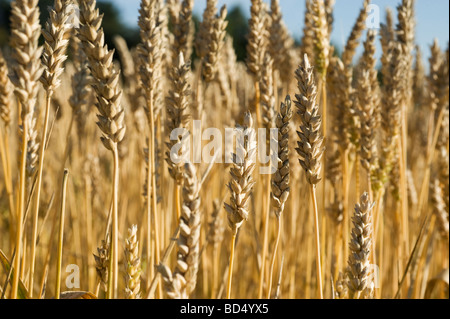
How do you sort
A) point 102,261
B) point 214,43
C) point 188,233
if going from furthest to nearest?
point 214,43 < point 102,261 < point 188,233

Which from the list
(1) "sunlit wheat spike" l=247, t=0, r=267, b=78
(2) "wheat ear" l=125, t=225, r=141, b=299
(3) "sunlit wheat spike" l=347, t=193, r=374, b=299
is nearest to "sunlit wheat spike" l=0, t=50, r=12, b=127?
(2) "wheat ear" l=125, t=225, r=141, b=299

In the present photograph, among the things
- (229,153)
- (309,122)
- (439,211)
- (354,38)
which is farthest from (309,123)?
(439,211)

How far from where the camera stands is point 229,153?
60 centimetres

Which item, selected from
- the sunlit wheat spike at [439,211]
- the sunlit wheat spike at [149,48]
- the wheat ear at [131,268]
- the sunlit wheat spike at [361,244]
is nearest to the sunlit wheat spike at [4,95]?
the sunlit wheat spike at [149,48]

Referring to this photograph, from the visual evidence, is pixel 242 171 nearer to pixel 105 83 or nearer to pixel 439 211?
pixel 105 83

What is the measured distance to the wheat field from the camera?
553 millimetres

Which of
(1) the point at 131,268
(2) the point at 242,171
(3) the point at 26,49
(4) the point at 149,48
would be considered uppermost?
(4) the point at 149,48

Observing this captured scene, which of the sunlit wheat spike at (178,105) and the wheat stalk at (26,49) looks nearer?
the wheat stalk at (26,49)

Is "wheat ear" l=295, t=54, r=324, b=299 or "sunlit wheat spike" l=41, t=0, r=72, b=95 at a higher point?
"sunlit wheat spike" l=41, t=0, r=72, b=95

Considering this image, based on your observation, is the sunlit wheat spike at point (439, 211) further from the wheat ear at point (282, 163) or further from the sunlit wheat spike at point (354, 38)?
the wheat ear at point (282, 163)

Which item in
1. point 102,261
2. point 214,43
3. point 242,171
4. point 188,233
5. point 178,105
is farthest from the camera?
point 214,43

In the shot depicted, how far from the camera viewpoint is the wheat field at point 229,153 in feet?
1.82

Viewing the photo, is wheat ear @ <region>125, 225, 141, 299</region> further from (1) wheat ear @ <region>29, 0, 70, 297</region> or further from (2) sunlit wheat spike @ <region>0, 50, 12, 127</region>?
(2) sunlit wheat spike @ <region>0, 50, 12, 127</region>

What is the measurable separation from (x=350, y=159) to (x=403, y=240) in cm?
25
